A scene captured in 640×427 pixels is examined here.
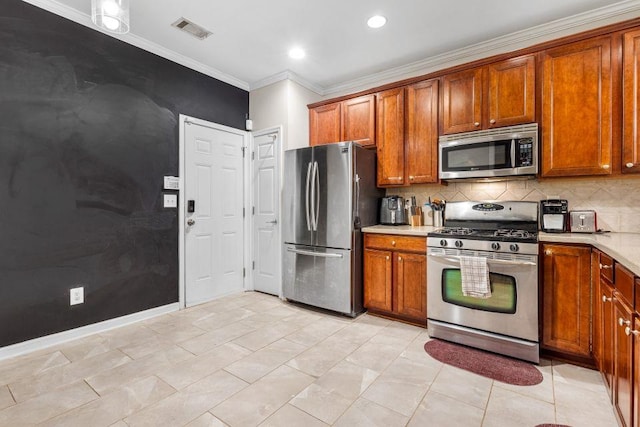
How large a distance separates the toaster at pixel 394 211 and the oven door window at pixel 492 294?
962mm

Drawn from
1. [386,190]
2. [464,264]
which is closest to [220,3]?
[386,190]

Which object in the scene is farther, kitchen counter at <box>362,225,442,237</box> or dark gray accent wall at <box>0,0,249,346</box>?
kitchen counter at <box>362,225,442,237</box>

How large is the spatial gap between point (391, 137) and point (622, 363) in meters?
2.54

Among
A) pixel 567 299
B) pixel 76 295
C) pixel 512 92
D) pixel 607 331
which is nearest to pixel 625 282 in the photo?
pixel 607 331

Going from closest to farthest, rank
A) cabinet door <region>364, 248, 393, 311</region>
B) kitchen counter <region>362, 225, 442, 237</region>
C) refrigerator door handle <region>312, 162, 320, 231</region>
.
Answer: kitchen counter <region>362, 225, 442, 237</region>, cabinet door <region>364, 248, 393, 311</region>, refrigerator door handle <region>312, 162, 320, 231</region>

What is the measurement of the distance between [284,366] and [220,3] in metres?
2.90

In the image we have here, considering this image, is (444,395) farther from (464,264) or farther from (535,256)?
(535,256)

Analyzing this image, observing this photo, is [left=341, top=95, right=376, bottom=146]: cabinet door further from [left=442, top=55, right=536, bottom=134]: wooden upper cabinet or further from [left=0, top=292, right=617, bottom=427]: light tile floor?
[left=0, top=292, right=617, bottom=427]: light tile floor

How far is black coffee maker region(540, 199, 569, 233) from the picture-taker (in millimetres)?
2502

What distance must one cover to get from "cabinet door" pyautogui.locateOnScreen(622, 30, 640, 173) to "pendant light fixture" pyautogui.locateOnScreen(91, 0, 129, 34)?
3423 mm

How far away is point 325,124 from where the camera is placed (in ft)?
12.7

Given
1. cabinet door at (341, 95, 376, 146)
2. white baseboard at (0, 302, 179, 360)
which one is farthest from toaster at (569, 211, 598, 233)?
white baseboard at (0, 302, 179, 360)

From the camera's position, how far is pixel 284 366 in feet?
7.23

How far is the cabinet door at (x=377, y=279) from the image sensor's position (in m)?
3.07
